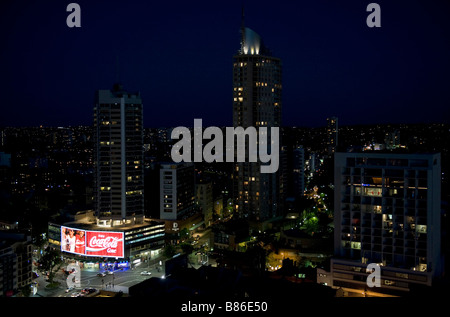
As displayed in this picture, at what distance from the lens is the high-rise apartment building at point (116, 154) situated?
56.0 feet

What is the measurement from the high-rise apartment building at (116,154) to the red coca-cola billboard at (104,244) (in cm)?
136

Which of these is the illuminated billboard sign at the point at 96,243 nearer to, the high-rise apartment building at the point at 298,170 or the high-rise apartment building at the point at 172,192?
the high-rise apartment building at the point at 172,192

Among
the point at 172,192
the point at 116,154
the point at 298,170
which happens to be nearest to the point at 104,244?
the point at 116,154

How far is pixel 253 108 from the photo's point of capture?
762 inches

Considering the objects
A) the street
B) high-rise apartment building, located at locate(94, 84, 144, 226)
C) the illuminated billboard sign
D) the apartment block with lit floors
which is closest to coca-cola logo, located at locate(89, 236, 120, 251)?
the illuminated billboard sign

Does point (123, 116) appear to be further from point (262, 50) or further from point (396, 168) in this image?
point (396, 168)

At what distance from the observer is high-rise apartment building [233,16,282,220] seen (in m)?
19.3

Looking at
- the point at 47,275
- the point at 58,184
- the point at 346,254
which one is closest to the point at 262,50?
the point at 346,254

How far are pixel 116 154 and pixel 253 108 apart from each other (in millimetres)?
6448

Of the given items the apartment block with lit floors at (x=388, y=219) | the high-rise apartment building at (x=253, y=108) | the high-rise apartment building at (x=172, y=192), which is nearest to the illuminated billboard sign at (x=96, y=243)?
the high-rise apartment building at (x=172, y=192)

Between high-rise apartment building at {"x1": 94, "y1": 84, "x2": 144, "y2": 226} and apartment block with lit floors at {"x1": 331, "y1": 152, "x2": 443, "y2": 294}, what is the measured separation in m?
9.23

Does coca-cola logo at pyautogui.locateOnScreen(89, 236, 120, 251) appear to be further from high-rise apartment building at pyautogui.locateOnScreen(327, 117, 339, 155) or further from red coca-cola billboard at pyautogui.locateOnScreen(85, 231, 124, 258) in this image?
high-rise apartment building at pyautogui.locateOnScreen(327, 117, 339, 155)

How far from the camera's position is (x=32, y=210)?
2236cm

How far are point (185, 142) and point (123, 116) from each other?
585 inches
